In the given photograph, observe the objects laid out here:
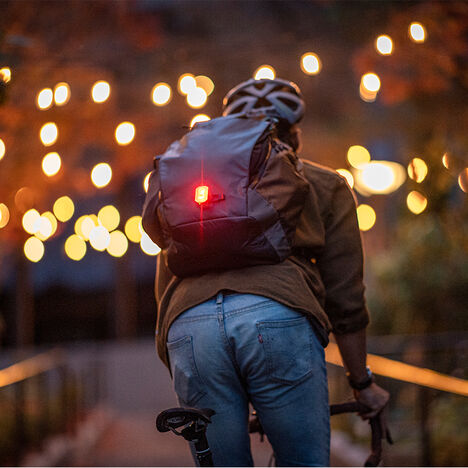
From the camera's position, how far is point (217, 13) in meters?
8.56

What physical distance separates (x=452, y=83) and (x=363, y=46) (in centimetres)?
124

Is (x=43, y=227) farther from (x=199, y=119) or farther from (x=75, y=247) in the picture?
(x=199, y=119)

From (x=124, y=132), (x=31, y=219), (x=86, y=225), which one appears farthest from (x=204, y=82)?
(x=86, y=225)

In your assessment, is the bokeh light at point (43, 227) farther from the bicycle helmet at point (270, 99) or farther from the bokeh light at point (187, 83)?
the bicycle helmet at point (270, 99)

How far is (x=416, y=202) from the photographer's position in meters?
10.0

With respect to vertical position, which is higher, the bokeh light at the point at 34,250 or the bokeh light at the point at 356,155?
the bokeh light at the point at 356,155

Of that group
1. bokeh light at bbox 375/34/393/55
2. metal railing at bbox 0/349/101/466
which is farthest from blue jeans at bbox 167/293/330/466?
bokeh light at bbox 375/34/393/55

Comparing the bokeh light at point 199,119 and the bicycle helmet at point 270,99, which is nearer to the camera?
the bokeh light at point 199,119

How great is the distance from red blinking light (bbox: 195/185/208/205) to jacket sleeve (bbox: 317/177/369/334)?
1.78ft

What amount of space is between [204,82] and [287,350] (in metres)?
7.47

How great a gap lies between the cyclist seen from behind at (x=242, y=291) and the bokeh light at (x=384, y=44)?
4.11m

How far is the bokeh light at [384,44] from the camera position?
6.17 metres

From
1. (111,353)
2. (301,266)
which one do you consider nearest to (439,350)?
(301,266)

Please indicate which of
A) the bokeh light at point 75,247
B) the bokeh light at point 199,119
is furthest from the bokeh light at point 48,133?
the bokeh light at point 75,247
